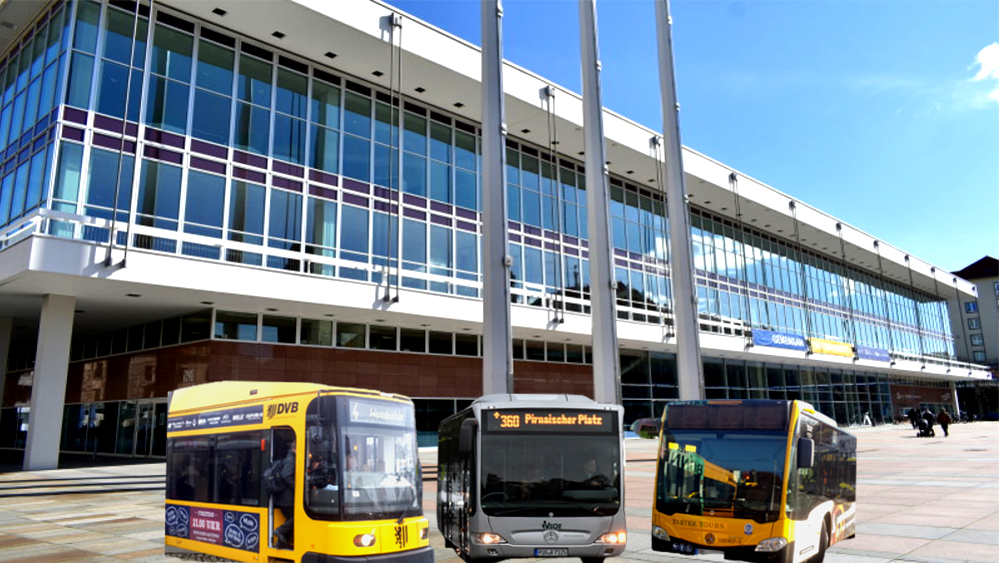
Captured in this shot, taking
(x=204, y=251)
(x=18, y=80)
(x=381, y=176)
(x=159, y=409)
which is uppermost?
(x=18, y=80)

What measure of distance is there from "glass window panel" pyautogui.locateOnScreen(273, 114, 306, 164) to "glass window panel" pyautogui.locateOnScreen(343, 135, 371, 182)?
1.91m

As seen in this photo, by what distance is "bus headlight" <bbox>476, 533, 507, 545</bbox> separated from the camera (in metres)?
9.25

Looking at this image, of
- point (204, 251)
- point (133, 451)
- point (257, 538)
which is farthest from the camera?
point (133, 451)

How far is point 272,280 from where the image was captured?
940 inches

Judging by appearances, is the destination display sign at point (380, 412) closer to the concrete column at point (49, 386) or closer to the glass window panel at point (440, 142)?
the concrete column at point (49, 386)

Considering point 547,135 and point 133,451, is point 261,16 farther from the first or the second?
point 133,451

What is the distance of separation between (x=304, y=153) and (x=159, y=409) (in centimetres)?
1120

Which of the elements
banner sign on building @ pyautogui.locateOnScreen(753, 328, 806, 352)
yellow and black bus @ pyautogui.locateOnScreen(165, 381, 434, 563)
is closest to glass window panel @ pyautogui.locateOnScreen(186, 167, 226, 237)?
yellow and black bus @ pyautogui.locateOnScreen(165, 381, 434, 563)

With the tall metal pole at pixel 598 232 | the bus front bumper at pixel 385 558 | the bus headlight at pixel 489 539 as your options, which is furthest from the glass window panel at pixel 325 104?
the bus front bumper at pixel 385 558

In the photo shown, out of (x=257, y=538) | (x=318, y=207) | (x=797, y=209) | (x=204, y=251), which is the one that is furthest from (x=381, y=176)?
(x=797, y=209)

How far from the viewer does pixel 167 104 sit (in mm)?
23938

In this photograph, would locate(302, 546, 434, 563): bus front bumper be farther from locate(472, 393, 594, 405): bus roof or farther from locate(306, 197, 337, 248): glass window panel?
locate(306, 197, 337, 248): glass window panel

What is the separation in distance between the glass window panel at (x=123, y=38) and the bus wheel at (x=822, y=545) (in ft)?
77.9

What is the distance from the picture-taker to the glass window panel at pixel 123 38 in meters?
23.2
